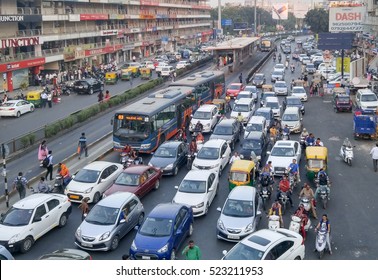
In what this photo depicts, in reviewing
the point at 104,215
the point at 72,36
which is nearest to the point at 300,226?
the point at 104,215

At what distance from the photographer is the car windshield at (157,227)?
16078 millimetres

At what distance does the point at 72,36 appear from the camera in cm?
6850

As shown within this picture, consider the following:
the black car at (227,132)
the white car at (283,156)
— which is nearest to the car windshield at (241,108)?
the black car at (227,132)

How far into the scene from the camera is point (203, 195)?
19750mm

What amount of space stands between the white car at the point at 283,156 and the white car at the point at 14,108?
22893mm

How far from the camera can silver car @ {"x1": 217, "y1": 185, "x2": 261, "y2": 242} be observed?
56.2ft

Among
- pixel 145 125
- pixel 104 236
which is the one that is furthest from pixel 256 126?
pixel 104 236

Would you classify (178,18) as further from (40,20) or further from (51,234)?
(51,234)

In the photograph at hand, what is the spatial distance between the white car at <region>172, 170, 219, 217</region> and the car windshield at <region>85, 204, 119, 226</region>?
Result: 9.73 feet

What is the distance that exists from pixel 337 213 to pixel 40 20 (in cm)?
4861

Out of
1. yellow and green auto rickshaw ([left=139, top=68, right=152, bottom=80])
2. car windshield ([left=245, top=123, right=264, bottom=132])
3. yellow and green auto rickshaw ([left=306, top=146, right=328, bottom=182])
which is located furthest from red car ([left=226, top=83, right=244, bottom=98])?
yellow and green auto rickshaw ([left=306, top=146, right=328, bottom=182])

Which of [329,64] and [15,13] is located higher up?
[15,13]

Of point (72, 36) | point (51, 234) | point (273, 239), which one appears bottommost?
point (51, 234)

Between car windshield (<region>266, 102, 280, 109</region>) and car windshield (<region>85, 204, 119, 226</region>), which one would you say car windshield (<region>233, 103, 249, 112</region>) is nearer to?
car windshield (<region>266, 102, 280, 109</region>)
